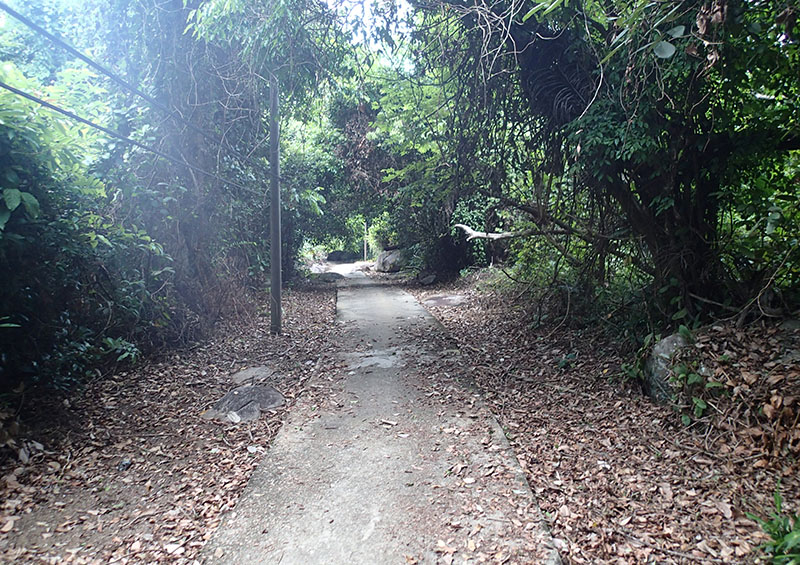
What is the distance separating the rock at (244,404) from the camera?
14.1 feet

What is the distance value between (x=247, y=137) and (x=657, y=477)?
7.26m

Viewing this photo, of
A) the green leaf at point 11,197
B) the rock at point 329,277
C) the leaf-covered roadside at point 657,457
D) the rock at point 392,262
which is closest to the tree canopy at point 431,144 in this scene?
the green leaf at point 11,197

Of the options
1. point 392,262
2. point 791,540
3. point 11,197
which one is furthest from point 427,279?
point 791,540

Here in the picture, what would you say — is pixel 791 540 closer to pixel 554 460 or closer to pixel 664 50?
pixel 554 460

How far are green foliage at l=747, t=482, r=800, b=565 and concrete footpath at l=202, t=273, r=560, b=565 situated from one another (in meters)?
0.97

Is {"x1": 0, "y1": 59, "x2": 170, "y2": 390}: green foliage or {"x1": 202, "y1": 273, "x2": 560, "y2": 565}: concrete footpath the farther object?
{"x1": 0, "y1": 59, "x2": 170, "y2": 390}: green foliage

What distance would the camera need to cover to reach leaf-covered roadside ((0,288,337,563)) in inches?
102

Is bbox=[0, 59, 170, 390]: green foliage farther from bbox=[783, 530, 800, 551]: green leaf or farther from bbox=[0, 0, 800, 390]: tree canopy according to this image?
bbox=[783, 530, 800, 551]: green leaf

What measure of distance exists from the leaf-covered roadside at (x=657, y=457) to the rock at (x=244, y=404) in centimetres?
214

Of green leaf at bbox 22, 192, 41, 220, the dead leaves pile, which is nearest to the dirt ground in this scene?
the dead leaves pile

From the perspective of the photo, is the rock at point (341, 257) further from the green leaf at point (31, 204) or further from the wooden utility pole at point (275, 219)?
the green leaf at point (31, 204)

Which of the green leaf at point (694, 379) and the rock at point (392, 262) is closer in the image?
the green leaf at point (694, 379)

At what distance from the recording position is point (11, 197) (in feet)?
9.66

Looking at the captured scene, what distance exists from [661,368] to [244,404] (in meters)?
3.71
